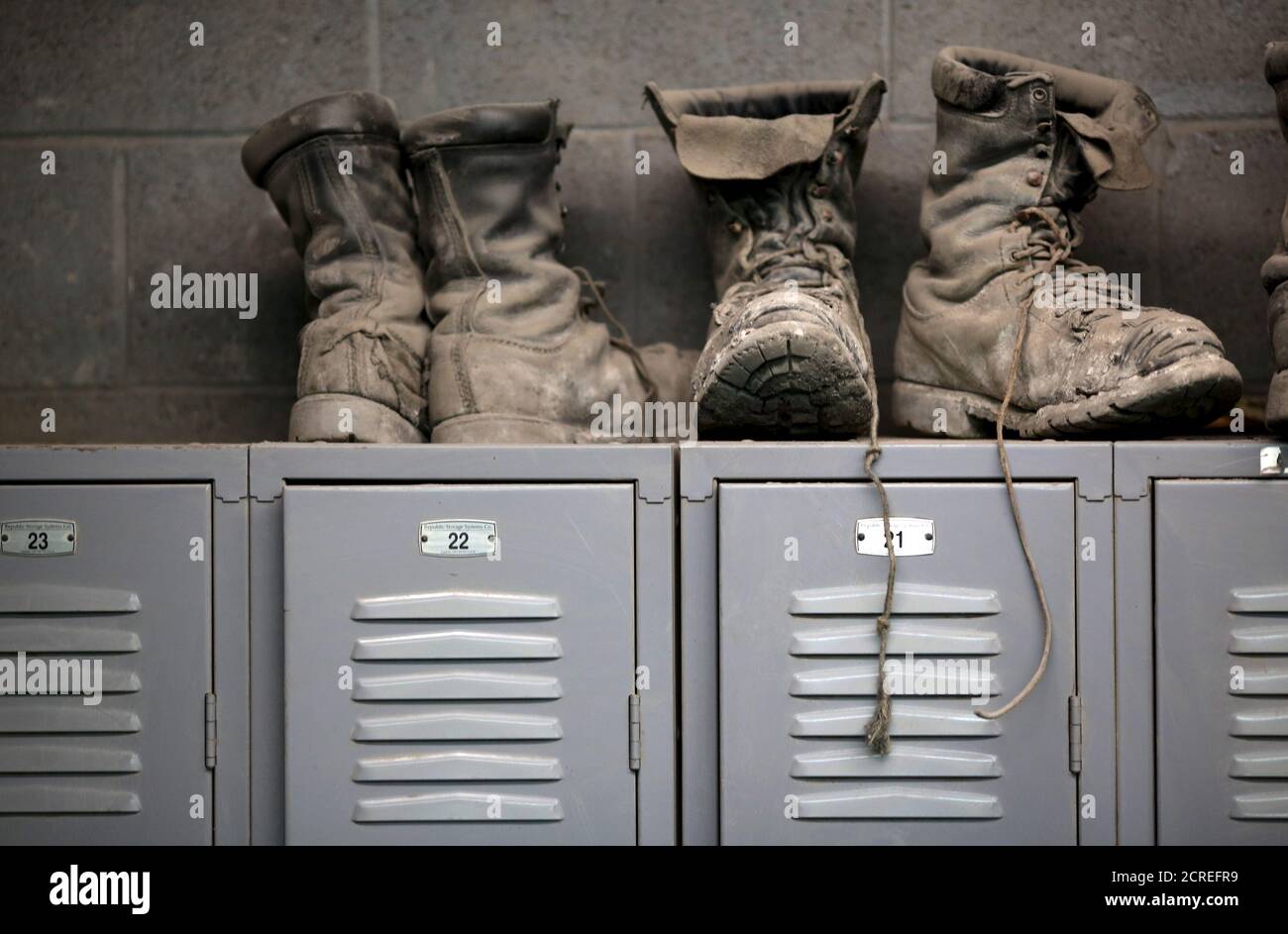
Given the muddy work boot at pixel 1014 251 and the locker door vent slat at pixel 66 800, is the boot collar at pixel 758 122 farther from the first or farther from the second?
the locker door vent slat at pixel 66 800

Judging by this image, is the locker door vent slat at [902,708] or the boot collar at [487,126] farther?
the boot collar at [487,126]

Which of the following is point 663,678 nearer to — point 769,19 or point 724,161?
point 724,161

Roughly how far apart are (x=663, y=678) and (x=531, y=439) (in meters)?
0.36

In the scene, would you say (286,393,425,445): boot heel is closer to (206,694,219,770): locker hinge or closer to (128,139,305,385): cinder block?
(206,694,219,770): locker hinge

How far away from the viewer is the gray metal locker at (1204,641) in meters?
1.28

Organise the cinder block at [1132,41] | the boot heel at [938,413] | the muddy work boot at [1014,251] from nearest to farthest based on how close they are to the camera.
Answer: the muddy work boot at [1014,251] < the boot heel at [938,413] < the cinder block at [1132,41]

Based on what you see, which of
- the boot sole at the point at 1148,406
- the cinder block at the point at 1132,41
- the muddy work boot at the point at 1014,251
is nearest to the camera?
the boot sole at the point at 1148,406

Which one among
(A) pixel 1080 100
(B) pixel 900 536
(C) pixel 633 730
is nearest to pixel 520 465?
(C) pixel 633 730

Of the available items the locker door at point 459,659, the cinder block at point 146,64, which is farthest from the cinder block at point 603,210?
the locker door at point 459,659

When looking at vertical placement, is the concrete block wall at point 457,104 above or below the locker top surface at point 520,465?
above

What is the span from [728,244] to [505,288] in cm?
32

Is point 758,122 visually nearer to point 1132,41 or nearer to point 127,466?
point 1132,41

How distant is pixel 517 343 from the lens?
1516 mm
